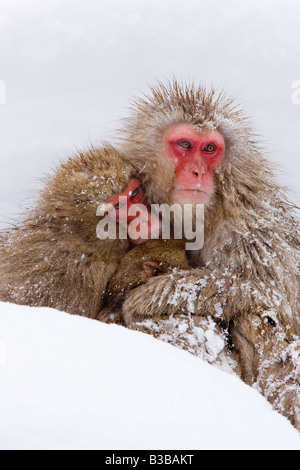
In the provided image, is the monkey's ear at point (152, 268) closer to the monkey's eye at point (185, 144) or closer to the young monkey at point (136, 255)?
the young monkey at point (136, 255)

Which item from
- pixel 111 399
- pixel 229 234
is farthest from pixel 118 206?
pixel 111 399

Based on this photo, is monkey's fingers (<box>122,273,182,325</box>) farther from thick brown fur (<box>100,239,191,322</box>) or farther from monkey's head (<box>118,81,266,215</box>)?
monkey's head (<box>118,81,266,215</box>)

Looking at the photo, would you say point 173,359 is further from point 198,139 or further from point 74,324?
point 198,139

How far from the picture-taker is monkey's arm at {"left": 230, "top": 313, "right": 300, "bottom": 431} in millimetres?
2723

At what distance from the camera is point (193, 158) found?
10.6ft

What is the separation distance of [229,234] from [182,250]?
287 millimetres

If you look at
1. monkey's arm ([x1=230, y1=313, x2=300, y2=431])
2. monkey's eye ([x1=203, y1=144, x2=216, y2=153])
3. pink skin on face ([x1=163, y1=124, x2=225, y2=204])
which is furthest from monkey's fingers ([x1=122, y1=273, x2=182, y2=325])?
monkey's eye ([x1=203, y1=144, x2=216, y2=153])

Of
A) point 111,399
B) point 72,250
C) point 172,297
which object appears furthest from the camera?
point 72,250

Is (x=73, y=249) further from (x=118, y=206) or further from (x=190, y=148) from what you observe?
(x=190, y=148)

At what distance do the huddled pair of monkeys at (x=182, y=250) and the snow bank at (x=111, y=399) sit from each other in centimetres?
127

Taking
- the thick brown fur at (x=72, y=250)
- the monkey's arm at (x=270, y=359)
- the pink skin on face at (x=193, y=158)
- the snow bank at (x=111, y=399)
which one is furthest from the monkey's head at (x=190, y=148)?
the snow bank at (x=111, y=399)

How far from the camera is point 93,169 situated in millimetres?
3152

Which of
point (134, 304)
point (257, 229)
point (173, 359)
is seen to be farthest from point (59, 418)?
point (257, 229)

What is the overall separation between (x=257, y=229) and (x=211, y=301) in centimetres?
57
